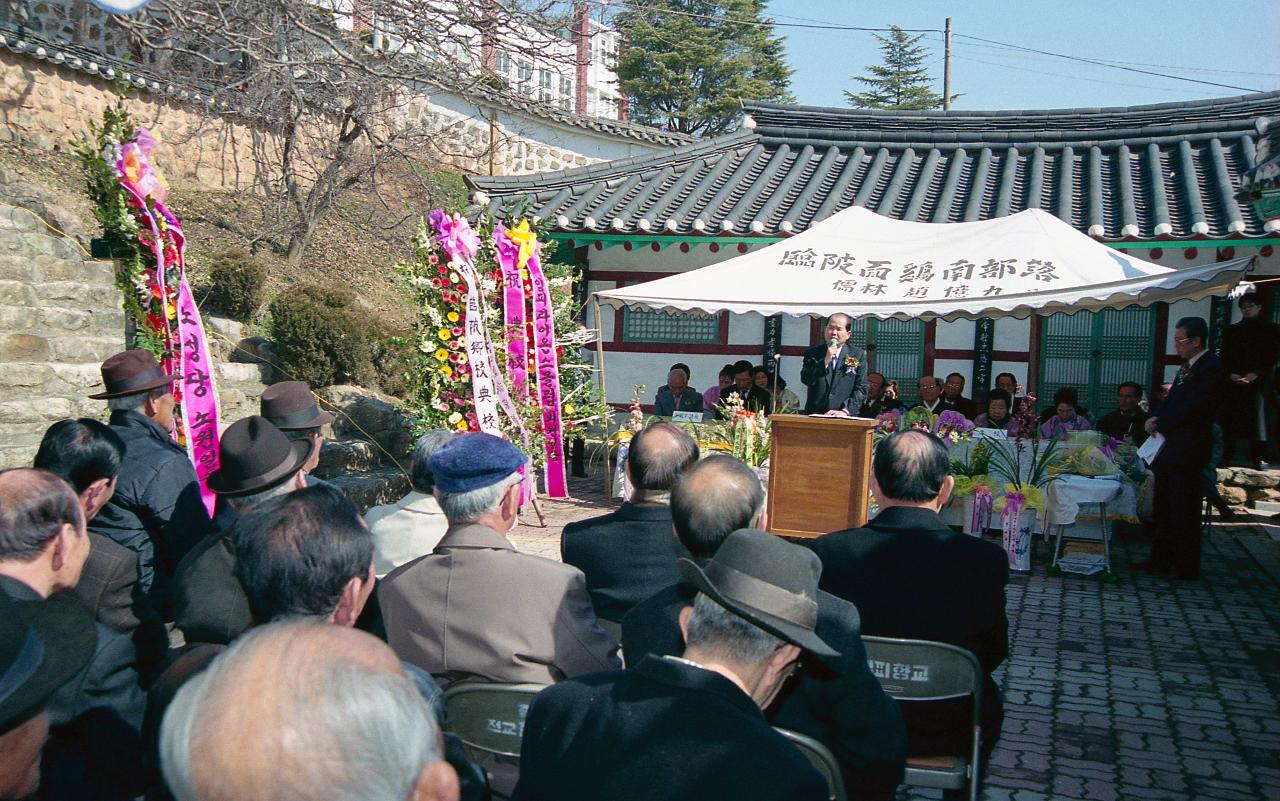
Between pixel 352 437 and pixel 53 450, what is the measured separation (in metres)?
7.10

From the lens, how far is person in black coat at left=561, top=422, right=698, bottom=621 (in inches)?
127

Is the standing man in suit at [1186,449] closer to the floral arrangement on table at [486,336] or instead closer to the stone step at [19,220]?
the floral arrangement on table at [486,336]

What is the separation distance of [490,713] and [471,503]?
2.05 ft

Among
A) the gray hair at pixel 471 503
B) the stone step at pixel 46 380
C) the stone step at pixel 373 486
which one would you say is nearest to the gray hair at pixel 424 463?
the gray hair at pixel 471 503

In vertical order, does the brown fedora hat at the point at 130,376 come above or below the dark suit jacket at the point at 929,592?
above

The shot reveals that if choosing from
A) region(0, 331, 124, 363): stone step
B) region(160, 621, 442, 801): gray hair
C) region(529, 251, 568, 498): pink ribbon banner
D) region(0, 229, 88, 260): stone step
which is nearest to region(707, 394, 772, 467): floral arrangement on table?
region(529, 251, 568, 498): pink ribbon banner

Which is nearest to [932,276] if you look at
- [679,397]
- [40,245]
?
[679,397]

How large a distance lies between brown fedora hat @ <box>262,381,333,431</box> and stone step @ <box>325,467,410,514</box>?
4312 mm

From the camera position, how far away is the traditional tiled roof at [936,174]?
34.0 feet

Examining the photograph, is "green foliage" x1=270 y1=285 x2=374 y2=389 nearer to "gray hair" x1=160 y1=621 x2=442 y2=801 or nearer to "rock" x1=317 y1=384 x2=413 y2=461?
"rock" x1=317 y1=384 x2=413 y2=461

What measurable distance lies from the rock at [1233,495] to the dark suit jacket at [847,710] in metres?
8.86

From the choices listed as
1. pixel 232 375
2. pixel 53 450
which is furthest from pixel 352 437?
pixel 53 450

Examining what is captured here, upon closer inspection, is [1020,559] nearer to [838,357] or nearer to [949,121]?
[838,357]

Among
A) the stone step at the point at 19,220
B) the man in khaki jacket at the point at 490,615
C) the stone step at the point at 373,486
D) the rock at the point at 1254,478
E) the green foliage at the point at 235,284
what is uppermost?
the stone step at the point at 19,220
